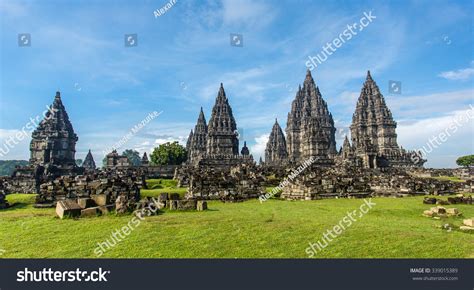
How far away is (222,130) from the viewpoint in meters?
56.2

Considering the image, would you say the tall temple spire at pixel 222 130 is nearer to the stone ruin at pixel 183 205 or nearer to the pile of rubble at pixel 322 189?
the pile of rubble at pixel 322 189

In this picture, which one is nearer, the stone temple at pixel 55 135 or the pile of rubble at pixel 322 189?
the pile of rubble at pixel 322 189

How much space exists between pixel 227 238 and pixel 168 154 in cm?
5122

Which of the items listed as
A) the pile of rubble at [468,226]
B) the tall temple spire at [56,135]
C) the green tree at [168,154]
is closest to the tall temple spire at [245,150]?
the green tree at [168,154]

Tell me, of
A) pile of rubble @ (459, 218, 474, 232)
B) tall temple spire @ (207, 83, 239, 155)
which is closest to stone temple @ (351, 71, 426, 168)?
tall temple spire @ (207, 83, 239, 155)

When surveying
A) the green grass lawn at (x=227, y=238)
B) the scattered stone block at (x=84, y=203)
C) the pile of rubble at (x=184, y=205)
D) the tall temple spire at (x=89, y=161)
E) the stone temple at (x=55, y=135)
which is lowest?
the green grass lawn at (x=227, y=238)

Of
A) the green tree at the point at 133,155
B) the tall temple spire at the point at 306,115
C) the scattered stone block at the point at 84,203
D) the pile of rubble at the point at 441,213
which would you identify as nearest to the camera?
the scattered stone block at the point at 84,203

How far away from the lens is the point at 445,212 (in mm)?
9664

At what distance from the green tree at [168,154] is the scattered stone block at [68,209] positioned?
155ft

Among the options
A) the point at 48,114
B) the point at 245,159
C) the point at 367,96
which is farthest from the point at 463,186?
the point at 48,114

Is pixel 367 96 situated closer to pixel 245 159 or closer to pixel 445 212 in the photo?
pixel 245 159

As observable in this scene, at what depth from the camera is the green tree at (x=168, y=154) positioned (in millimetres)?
55728
